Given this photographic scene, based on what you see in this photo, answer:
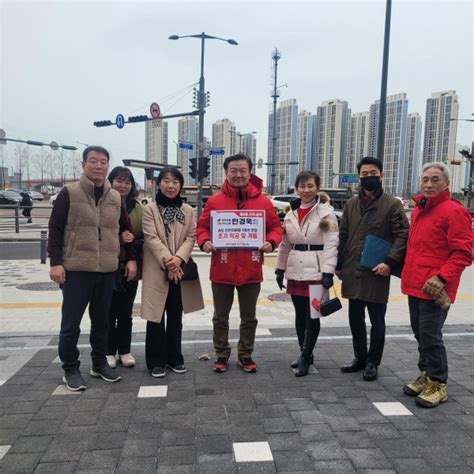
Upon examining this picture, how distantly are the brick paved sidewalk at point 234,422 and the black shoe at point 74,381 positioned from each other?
0.22 feet

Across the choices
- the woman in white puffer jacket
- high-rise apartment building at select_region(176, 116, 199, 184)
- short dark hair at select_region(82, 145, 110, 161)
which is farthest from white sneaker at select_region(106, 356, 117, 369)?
high-rise apartment building at select_region(176, 116, 199, 184)

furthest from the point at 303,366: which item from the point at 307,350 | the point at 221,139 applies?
the point at 221,139

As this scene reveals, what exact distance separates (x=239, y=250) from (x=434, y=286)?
5.37 feet

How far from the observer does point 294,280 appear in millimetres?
4172

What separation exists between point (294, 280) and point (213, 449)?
5.81 ft

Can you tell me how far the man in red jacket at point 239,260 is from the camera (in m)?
4.09

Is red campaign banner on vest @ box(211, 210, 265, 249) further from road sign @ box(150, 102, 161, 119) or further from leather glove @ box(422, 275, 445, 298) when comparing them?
road sign @ box(150, 102, 161, 119)

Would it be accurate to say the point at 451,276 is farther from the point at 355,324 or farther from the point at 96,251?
the point at 96,251

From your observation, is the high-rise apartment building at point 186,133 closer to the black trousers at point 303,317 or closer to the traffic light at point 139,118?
the traffic light at point 139,118

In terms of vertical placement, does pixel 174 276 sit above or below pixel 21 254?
above

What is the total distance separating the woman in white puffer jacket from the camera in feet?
13.3

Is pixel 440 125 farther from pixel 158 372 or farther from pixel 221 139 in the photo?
pixel 158 372

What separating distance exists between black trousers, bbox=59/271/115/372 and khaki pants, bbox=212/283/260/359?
0.98 metres

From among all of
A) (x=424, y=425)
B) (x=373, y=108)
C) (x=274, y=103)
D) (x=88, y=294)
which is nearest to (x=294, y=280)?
(x=424, y=425)
